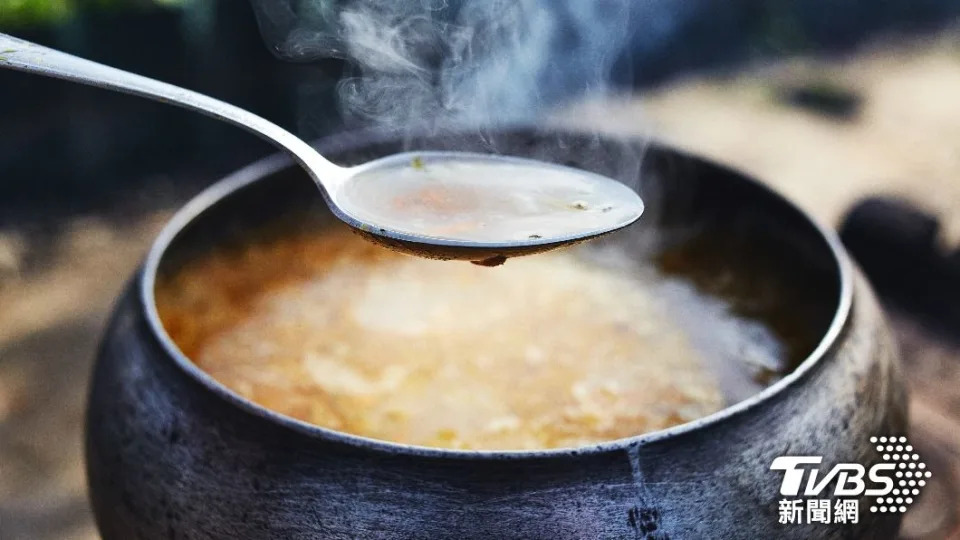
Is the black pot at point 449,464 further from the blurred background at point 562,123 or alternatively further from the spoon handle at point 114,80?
the blurred background at point 562,123

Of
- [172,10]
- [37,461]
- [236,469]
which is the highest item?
[236,469]

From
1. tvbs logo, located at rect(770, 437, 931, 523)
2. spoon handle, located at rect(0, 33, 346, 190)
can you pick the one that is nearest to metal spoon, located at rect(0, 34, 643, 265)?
spoon handle, located at rect(0, 33, 346, 190)

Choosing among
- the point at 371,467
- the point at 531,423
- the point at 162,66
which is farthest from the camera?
the point at 162,66

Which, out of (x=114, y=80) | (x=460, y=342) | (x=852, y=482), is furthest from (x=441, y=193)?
(x=852, y=482)

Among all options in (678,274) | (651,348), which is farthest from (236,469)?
(678,274)

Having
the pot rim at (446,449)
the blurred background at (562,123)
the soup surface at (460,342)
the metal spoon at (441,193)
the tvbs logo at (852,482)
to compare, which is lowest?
the blurred background at (562,123)

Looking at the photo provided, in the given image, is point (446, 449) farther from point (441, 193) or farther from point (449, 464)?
point (441, 193)

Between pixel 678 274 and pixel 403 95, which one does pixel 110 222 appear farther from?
pixel 678 274

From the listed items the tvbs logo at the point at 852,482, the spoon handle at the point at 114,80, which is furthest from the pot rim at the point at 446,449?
the spoon handle at the point at 114,80
